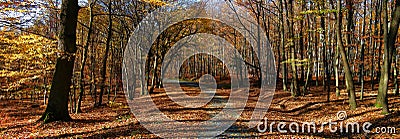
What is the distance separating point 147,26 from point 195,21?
4.32 m

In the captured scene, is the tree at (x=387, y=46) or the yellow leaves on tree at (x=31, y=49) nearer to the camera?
the tree at (x=387, y=46)

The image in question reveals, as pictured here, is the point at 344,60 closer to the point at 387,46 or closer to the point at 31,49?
the point at 387,46

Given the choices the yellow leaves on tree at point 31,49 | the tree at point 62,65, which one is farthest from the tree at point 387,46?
the yellow leaves on tree at point 31,49

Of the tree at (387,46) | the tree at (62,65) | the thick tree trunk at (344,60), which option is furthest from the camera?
the thick tree trunk at (344,60)

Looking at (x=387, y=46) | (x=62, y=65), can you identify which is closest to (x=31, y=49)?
(x=62, y=65)

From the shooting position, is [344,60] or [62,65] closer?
[62,65]

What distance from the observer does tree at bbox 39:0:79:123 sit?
36.3 feet

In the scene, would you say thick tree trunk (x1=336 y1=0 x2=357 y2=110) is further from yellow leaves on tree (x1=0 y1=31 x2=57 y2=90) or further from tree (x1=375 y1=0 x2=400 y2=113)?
yellow leaves on tree (x1=0 y1=31 x2=57 y2=90)

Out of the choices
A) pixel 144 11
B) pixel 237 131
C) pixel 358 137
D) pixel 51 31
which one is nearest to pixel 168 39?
pixel 144 11

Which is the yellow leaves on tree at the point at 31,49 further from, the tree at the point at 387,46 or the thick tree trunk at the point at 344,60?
the tree at the point at 387,46

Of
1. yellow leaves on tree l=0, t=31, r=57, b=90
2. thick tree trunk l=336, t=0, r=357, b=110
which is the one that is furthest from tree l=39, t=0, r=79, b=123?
thick tree trunk l=336, t=0, r=357, b=110

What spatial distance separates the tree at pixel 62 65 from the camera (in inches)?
436

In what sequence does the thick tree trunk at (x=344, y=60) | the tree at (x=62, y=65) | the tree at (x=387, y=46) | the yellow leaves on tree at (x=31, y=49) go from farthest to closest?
the thick tree trunk at (x=344, y=60) < the yellow leaves on tree at (x=31, y=49) < the tree at (x=387, y=46) < the tree at (x=62, y=65)

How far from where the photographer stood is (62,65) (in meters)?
11.2
